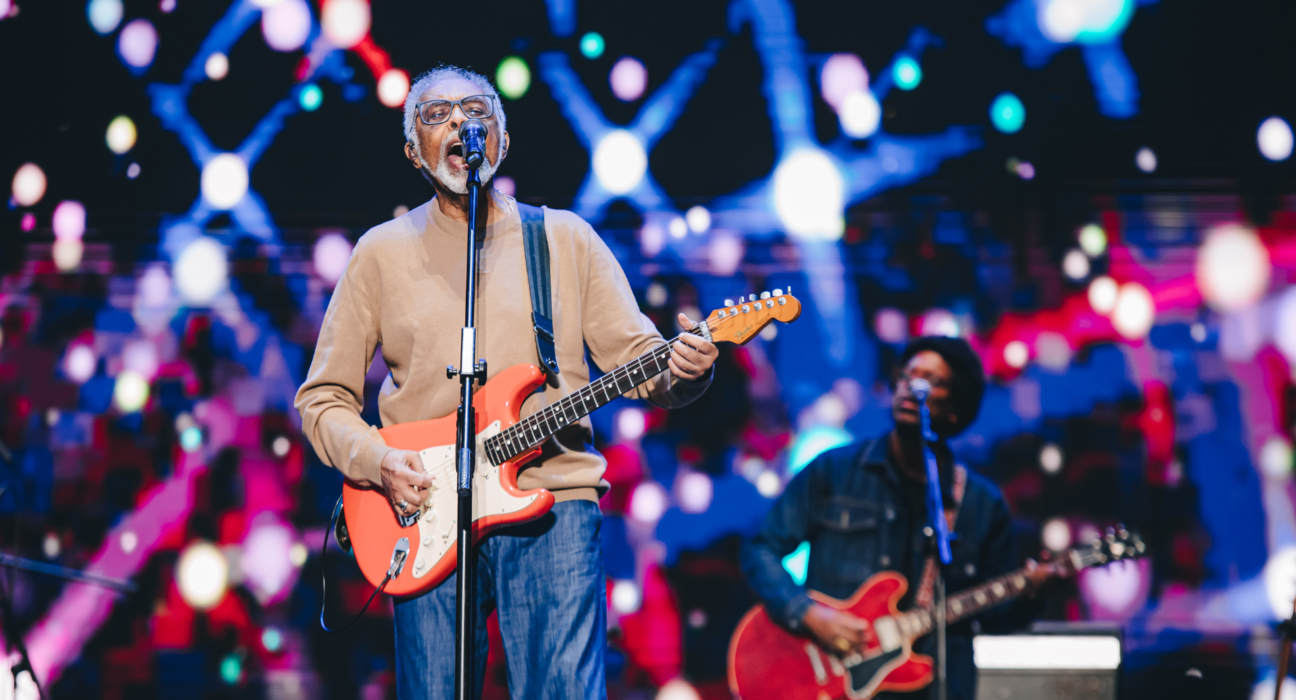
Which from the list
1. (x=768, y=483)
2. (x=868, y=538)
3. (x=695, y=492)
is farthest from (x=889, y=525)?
(x=695, y=492)

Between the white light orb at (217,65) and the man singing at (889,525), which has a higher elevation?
the white light orb at (217,65)

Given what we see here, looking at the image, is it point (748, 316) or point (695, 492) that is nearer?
point (748, 316)

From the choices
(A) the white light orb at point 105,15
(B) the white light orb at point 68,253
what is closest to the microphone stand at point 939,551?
(B) the white light orb at point 68,253

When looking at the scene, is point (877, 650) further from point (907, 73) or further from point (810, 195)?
point (907, 73)

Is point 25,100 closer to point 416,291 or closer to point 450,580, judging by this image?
point 416,291

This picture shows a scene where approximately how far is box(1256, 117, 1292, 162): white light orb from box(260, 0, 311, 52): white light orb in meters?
3.77

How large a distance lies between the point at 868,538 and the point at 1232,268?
193 cm

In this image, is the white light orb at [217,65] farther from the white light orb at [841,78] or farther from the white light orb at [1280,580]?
the white light orb at [1280,580]

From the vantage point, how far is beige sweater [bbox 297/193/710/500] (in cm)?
211

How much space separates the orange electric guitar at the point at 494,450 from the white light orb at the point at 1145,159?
232cm

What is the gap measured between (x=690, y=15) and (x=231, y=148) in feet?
6.35

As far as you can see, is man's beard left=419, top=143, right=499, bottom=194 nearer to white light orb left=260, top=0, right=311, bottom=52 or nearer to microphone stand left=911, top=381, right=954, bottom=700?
microphone stand left=911, top=381, right=954, bottom=700

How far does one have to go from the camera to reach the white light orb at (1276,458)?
3596 mm

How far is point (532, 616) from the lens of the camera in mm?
1965
